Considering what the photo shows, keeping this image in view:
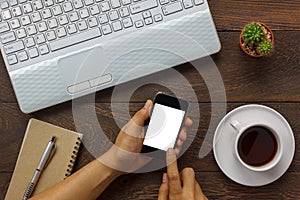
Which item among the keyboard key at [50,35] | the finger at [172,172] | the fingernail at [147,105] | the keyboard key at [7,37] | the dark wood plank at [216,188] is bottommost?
the dark wood plank at [216,188]

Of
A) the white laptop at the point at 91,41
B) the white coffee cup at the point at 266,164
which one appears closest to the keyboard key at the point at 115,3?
the white laptop at the point at 91,41

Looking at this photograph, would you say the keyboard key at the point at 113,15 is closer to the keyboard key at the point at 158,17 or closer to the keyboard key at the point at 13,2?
the keyboard key at the point at 158,17

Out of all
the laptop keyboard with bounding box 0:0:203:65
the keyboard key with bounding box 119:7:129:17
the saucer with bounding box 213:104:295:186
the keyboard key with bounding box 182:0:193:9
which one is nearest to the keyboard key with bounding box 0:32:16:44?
the laptop keyboard with bounding box 0:0:203:65

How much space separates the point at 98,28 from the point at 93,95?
0.43ft

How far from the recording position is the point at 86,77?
2.79 feet

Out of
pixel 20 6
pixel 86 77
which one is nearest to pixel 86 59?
pixel 86 77

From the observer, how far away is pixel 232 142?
0.87 metres

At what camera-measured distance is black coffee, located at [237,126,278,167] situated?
86 centimetres

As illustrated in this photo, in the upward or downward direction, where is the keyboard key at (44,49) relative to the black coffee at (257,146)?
upward

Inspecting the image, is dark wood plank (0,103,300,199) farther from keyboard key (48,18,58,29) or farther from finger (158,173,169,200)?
keyboard key (48,18,58,29)

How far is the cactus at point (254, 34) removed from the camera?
0.83 meters

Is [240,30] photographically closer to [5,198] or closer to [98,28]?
[98,28]

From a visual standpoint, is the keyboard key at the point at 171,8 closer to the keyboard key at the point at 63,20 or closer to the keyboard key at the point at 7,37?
the keyboard key at the point at 63,20

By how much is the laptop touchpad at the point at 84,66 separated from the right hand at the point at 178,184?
21cm
